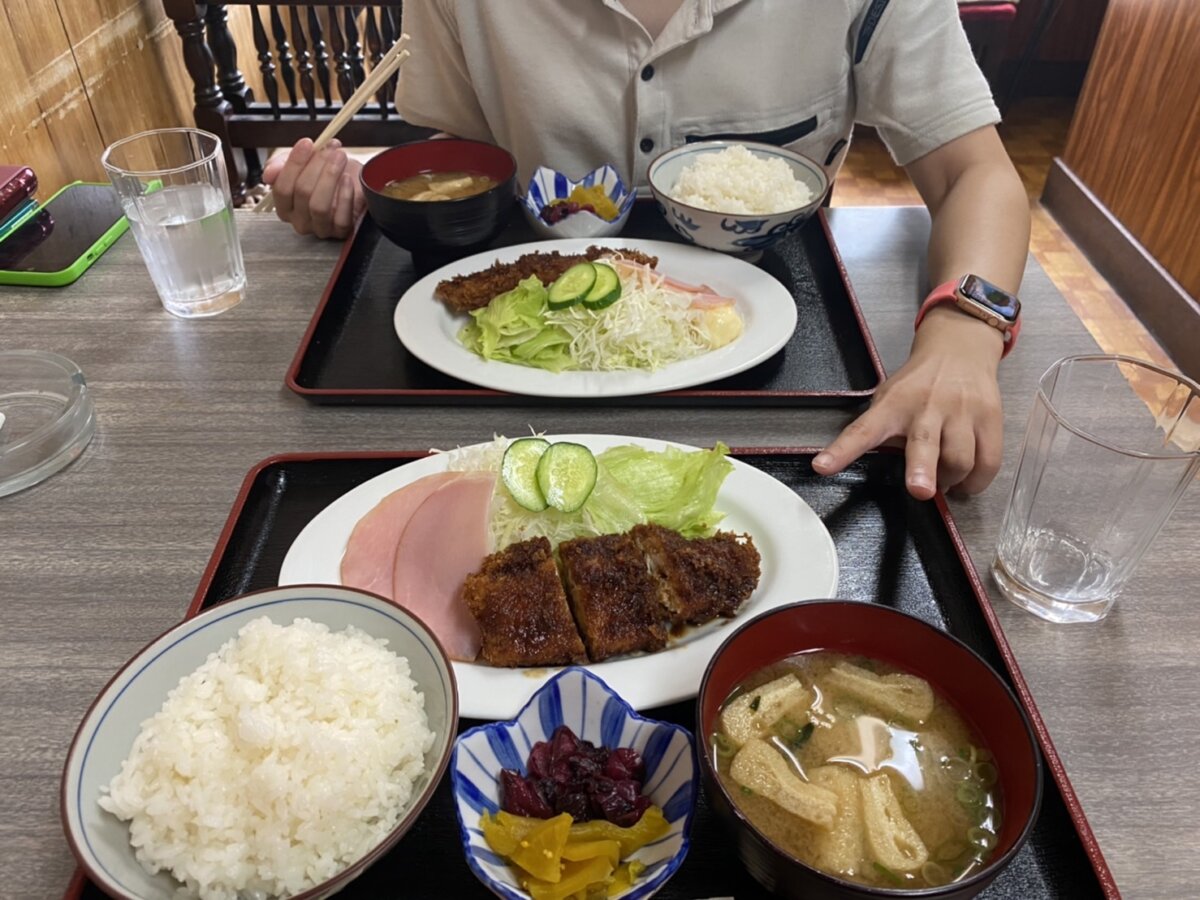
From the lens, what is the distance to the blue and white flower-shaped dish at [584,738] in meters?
0.90

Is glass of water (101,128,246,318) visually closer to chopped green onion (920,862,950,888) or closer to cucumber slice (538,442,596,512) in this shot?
cucumber slice (538,442,596,512)

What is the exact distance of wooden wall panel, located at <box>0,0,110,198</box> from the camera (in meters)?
2.93

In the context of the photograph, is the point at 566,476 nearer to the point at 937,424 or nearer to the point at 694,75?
the point at 937,424

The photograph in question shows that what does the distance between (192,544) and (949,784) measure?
3.84 feet

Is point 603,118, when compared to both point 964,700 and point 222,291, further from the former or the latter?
point 964,700

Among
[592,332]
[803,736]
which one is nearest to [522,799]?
[803,736]

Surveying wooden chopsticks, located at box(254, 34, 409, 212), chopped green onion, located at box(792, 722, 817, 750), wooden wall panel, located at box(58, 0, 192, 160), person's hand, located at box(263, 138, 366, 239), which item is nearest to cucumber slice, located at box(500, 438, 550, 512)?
chopped green onion, located at box(792, 722, 817, 750)

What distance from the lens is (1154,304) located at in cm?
427

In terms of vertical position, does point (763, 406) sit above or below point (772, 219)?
below

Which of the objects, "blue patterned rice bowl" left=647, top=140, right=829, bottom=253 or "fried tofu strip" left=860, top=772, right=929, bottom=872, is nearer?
"fried tofu strip" left=860, top=772, right=929, bottom=872

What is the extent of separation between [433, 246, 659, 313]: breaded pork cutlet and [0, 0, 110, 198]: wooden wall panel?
6.26 ft

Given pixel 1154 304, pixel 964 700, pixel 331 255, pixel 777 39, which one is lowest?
pixel 1154 304

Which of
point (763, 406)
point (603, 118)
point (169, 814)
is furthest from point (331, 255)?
point (169, 814)

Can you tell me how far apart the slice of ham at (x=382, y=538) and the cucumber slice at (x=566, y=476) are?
0.51 feet
